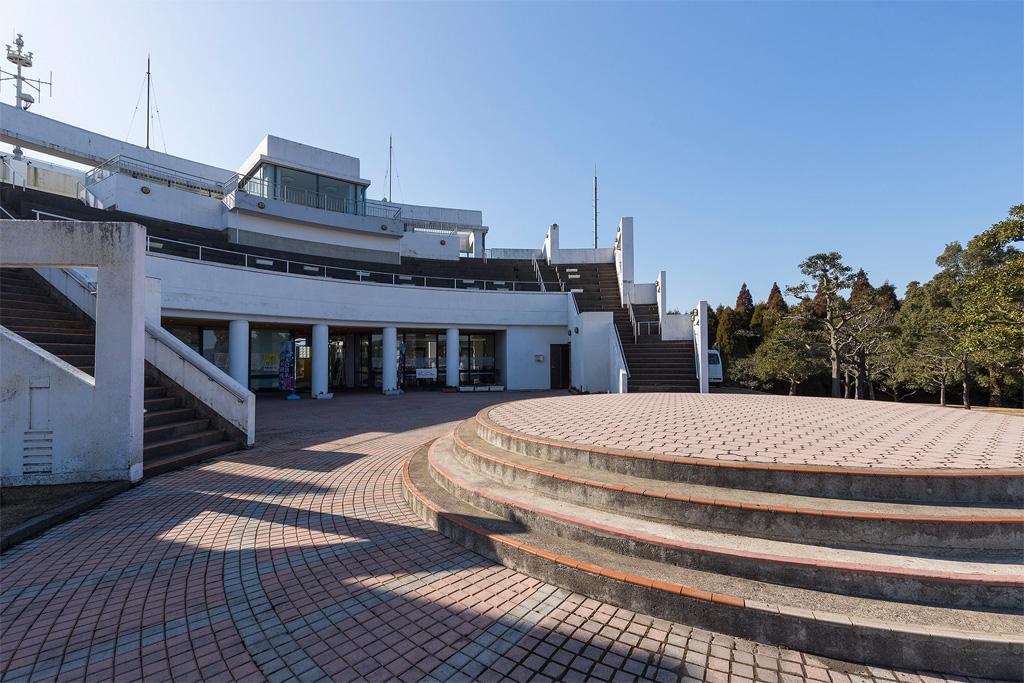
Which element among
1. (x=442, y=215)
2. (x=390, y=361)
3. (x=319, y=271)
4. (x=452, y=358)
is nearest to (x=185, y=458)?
(x=390, y=361)

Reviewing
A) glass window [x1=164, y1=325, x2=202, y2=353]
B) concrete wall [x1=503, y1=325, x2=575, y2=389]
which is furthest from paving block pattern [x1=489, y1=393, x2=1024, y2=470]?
glass window [x1=164, y1=325, x2=202, y2=353]

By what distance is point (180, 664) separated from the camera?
254cm

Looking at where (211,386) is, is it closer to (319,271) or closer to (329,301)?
(329,301)

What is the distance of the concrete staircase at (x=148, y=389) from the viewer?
7.07 meters

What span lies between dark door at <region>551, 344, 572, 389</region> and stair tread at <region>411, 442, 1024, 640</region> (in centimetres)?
1830

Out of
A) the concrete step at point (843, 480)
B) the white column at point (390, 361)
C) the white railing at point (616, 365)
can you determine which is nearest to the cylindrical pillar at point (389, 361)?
the white column at point (390, 361)

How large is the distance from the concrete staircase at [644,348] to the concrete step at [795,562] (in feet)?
40.5

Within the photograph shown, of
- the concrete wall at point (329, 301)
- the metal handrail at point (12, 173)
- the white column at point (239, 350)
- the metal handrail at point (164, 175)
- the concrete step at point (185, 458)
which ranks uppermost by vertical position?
the metal handrail at point (164, 175)

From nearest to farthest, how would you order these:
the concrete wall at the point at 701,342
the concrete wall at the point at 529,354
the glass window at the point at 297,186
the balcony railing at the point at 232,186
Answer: the concrete wall at the point at 701,342
the concrete wall at the point at 529,354
the balcony railing at the point at 232,186
the glass window at the point at 297,186

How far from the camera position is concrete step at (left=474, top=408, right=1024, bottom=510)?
12.0ft

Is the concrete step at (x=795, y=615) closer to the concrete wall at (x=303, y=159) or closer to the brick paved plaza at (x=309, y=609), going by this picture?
the brick paved plaza at (x=309, y=609)

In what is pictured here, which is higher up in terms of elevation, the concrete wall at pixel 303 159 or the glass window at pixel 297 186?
the concrete wall at pixel 303 159

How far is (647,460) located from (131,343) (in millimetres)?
7166

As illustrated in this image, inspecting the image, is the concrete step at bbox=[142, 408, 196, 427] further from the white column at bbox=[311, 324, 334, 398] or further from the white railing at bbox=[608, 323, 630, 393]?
the white railing at bbox=[608, 323, 630, 393]
